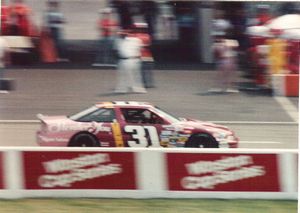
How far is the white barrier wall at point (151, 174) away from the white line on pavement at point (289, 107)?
104cm

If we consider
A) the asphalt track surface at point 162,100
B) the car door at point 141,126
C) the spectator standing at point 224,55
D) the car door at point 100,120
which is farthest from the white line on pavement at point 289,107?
the car door at point 100,120

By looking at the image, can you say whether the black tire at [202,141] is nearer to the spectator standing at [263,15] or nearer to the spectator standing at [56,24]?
the spectator standing at [263,15]

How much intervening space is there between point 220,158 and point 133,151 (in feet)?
3.01

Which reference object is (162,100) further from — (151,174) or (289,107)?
(289,107)

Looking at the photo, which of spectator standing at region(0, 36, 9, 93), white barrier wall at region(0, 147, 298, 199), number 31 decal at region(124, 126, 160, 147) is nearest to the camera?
white barrier wall at region(0, 147, 298, 199)

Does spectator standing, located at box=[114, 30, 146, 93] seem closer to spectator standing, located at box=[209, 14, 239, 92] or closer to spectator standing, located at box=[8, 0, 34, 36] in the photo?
spectator standing, located at box=[209, 14, 239, 92]

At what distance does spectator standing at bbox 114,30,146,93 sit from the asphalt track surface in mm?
99

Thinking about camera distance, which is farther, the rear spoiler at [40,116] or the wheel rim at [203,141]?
the rear spoiler at [40,116]

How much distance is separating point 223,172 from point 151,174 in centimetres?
76

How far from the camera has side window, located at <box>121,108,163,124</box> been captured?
25.5 ft

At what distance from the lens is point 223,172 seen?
6.78m

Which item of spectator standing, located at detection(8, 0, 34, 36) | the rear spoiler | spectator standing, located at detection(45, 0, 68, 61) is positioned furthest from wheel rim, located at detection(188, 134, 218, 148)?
spectator standing, located at detection(8, 0, 34, 36)

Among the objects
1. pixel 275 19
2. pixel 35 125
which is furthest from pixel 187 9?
pixel 35 125

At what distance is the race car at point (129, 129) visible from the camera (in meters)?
7.54
